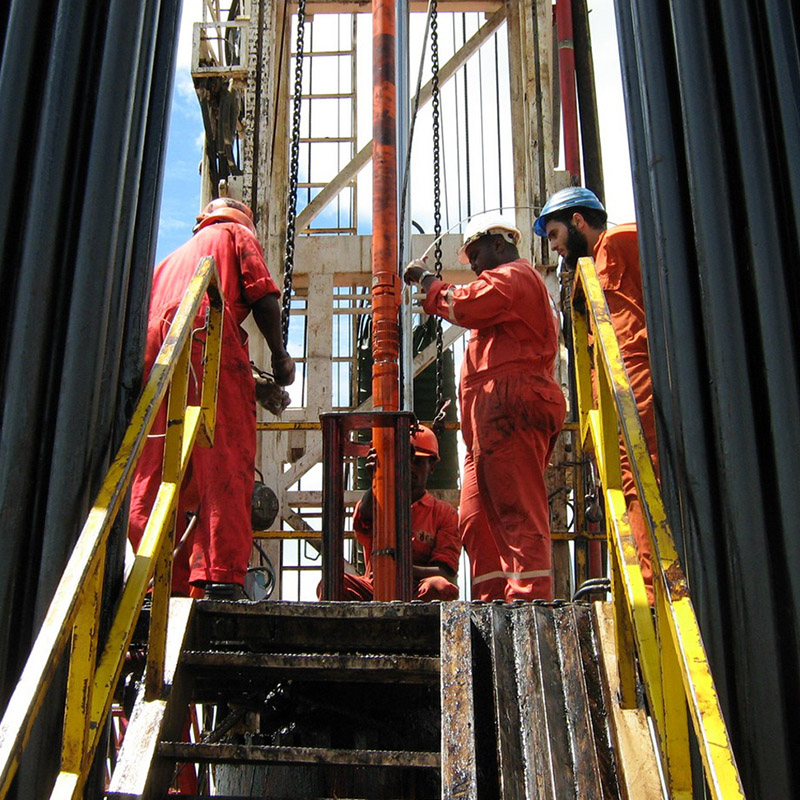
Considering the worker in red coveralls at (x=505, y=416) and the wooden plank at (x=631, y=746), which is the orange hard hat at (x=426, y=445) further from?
the wooden plank at (x=631, y=746)

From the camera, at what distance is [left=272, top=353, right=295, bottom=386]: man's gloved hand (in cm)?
513

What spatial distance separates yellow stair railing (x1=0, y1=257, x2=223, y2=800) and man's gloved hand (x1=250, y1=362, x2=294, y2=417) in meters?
1.63

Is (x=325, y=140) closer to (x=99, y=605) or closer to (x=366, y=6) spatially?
(x=366, y=6)

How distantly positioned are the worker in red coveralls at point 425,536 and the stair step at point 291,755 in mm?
2773

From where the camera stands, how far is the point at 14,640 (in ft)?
8.75

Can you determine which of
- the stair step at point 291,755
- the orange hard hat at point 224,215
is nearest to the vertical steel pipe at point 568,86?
the orange hard hat at point 224,215

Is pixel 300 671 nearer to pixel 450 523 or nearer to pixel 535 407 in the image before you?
pixel 535 407

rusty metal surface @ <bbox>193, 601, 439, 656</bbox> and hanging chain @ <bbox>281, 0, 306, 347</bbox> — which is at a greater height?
hanging chain @ <bbox>281, 0, 306, 347</bbox>

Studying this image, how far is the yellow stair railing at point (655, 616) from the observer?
6.64ft

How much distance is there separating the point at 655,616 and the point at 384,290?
146 inches

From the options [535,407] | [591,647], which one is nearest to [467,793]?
[591,647]

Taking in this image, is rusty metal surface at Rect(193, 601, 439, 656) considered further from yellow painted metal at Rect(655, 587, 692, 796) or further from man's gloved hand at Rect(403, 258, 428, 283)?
man's gloved hand at Rect(403, 258, 428, 283)

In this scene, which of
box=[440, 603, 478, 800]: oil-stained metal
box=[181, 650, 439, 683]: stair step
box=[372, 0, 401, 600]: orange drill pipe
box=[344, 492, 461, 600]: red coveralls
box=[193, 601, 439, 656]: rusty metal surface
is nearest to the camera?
box=[440, 603, 478, 800]: oil-stained metal

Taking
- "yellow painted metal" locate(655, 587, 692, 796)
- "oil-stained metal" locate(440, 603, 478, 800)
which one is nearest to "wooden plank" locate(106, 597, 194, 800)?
"oil-stained metal" locate(440, 603, 478, 800)
